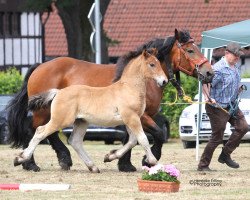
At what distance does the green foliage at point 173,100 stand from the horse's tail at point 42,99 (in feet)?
54.6

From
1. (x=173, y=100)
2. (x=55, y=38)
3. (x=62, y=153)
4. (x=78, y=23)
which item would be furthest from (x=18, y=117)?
(x=55, y=38)

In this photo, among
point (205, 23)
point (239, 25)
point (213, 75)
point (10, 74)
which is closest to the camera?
point (213, 75)

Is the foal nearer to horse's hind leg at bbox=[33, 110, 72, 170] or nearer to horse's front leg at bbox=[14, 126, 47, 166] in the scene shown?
horse's front leg at bbox=[14, 126, 47, 166]

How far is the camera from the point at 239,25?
21125 mm

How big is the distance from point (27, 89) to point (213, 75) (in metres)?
3.11

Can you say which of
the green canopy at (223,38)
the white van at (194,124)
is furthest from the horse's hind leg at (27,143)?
the white van at (194,124)

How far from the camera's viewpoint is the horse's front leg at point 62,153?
1745cm

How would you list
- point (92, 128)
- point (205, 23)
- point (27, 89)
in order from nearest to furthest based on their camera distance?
point (27, 89), point (92, 128), point (205, 23)

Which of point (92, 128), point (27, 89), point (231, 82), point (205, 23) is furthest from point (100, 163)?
point (205, 23)

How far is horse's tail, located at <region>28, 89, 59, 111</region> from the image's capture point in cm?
1675

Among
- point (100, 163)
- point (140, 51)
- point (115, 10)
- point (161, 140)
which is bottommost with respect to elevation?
point (115, 10)

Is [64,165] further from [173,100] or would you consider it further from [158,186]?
[173,100]

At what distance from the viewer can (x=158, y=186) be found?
13.8 m

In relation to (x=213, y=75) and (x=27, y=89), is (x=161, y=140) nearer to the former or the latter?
(x=213, y=75)
